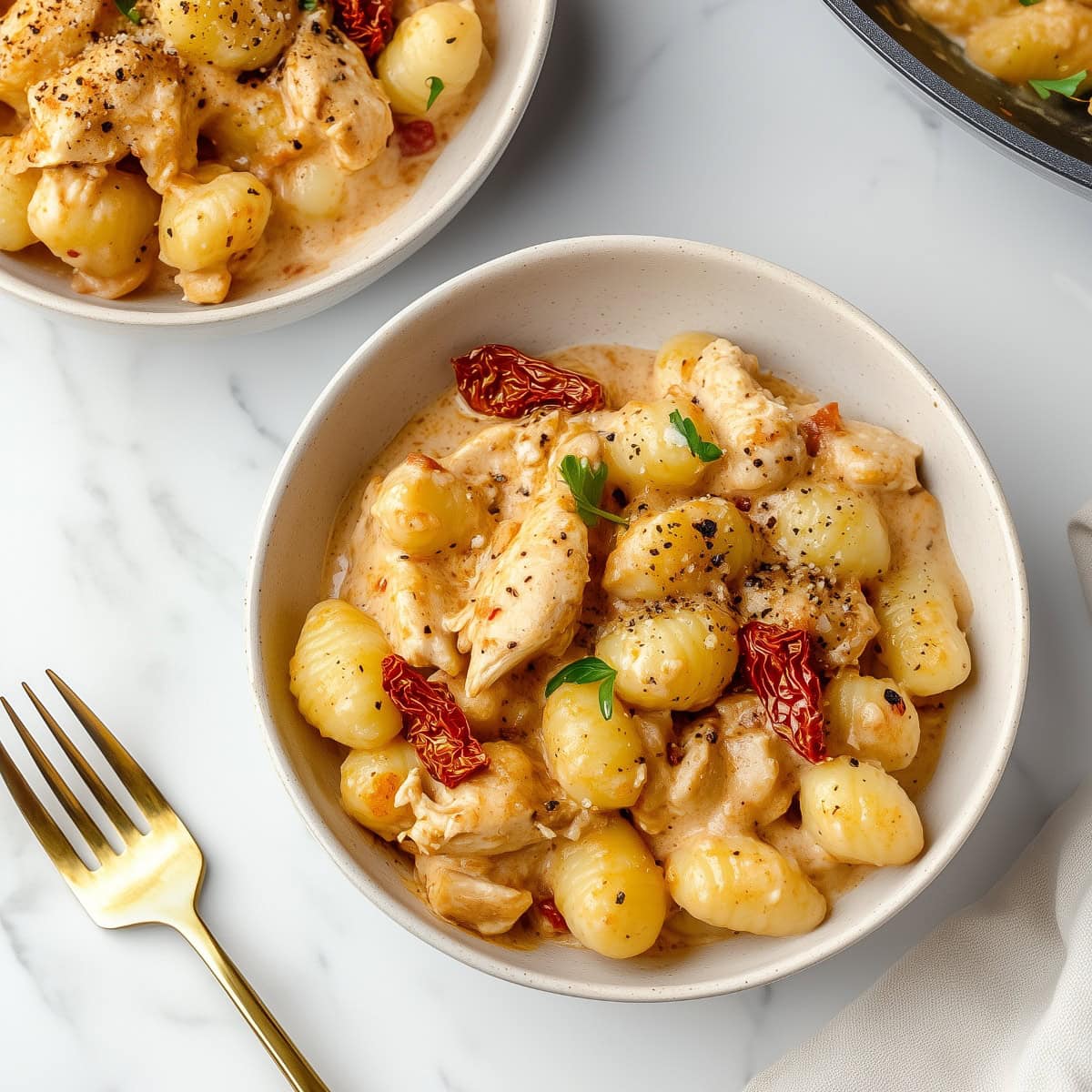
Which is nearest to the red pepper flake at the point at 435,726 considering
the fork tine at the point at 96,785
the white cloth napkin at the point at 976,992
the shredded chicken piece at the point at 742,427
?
the shredded chicken piece at the point at 742,427

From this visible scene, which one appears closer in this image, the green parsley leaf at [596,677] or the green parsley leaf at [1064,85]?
the green parsley leaf at [596,677]

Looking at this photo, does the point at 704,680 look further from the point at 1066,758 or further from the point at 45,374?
the point at 45,374

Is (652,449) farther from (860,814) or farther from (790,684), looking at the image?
(860,814)

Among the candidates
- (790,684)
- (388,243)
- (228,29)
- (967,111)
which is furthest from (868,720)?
(228,29)

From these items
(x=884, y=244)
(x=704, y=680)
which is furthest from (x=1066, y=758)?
(x=884, y=244)

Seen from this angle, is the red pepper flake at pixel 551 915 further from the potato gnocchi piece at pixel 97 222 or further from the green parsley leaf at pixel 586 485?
the potato gnocchi piece at pixel 97 222

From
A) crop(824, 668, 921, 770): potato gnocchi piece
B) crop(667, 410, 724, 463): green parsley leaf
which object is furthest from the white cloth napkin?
crop(667, 410, 724, 463): green parsley leaf

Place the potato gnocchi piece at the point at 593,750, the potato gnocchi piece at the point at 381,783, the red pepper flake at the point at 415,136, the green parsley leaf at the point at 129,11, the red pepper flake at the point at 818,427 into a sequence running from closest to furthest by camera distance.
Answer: the potato gnocchi piece at the point at 593,750
the potato gnocchi piece at the point at 381,783
the red pepper flake at the point at 818,427
the green parsley leaf at the point at 129,11
the red pepper flake at the point at 415,136
